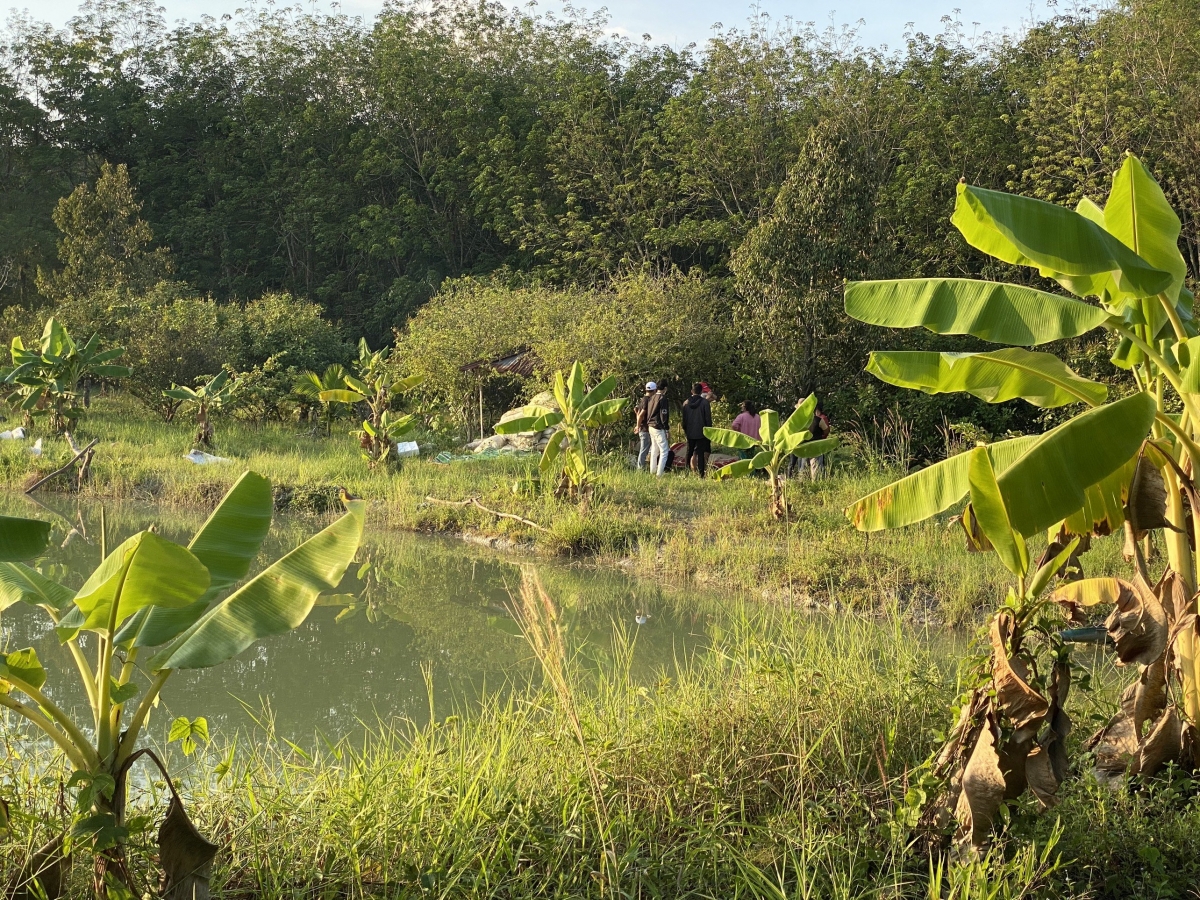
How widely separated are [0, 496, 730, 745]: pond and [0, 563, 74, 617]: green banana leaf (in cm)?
95

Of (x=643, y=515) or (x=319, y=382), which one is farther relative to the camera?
(x=319, y=382)

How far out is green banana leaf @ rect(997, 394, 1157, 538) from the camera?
303 centimetres

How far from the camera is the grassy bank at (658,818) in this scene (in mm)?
2848

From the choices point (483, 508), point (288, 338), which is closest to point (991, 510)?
point (483, 508)

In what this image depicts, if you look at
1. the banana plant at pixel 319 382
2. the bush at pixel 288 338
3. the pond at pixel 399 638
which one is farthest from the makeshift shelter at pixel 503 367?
the pond at pixel 399 638

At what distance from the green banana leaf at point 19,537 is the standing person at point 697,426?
35.2ft

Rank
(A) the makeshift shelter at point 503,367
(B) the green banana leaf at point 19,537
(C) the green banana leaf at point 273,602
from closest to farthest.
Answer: (B) the green banana leaf at point 19,537, (C) the green banana leaf at point 273,602, (A) the makeshift shelter at point 503,367

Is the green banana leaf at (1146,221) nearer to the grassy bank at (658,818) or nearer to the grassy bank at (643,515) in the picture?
the grassy bank at (658,818)

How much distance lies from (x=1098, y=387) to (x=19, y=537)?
344 centimetres

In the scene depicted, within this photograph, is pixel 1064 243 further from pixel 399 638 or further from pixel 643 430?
pixel 643 430

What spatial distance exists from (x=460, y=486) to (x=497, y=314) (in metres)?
7.13

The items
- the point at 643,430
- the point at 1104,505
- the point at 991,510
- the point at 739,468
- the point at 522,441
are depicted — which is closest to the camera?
the point at 991,510

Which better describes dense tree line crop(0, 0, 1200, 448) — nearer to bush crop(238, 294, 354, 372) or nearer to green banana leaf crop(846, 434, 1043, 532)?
bush crop(238, 294, 354, 372)

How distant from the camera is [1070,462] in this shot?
3.10 m
